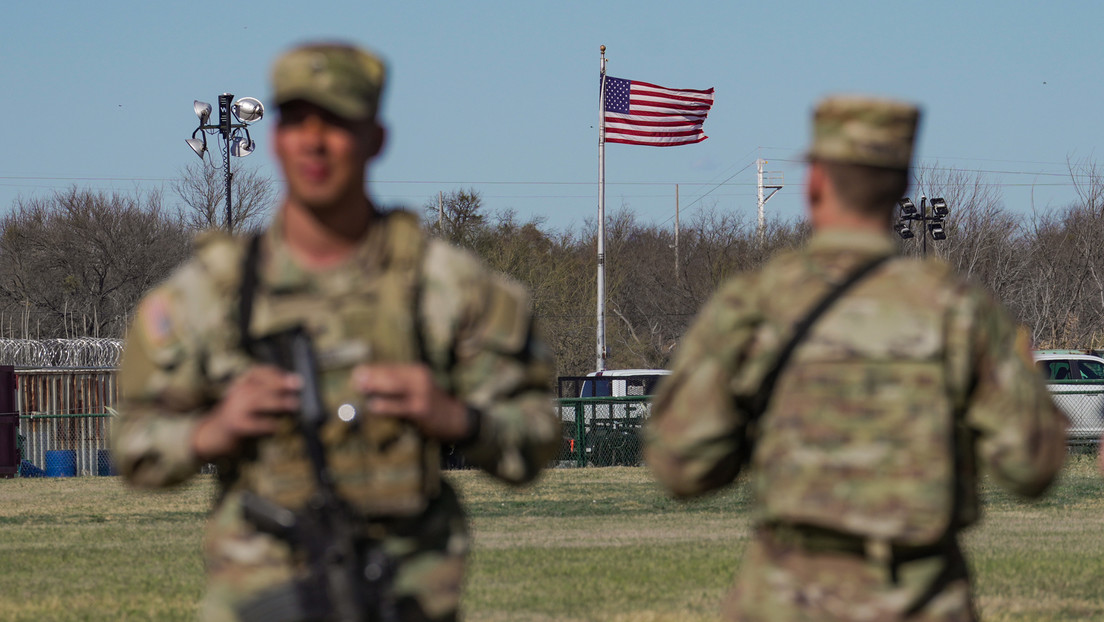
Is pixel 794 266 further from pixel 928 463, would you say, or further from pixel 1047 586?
pixel 1047 586

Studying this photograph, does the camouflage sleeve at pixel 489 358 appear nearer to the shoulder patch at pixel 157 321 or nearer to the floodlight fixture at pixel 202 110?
the shoulder patch at pixel 157 321

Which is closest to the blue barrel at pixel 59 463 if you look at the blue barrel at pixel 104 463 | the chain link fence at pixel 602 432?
the blue barrel at pixel 104 463

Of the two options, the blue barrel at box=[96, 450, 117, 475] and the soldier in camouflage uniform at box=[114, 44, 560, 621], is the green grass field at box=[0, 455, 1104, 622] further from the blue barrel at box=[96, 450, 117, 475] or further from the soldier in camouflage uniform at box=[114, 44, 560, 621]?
the soldier in camouflage uniform at box=[114, 44, 560, 621]

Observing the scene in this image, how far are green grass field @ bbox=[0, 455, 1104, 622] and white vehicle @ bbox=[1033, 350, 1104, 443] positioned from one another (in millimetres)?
2353

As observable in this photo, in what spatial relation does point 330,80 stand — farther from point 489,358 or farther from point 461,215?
point 461,215

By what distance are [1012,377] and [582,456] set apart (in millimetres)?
21344

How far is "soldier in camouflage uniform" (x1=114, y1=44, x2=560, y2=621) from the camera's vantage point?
287cm

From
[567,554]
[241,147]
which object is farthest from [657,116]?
[567,554]

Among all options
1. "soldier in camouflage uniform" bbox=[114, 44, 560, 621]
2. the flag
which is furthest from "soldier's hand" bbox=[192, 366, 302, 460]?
the flag

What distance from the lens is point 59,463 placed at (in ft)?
85.3

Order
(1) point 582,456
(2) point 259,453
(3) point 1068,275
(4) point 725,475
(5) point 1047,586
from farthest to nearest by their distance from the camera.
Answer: (3) point 1068,275, (1) point 582,456, (5) point 1047,586, (4) point 725,475, (2) point 259,453

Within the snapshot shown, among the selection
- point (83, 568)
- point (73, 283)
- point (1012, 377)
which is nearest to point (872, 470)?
point (1012, 377)

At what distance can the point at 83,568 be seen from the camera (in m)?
12.5

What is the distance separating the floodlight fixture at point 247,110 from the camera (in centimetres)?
2573
